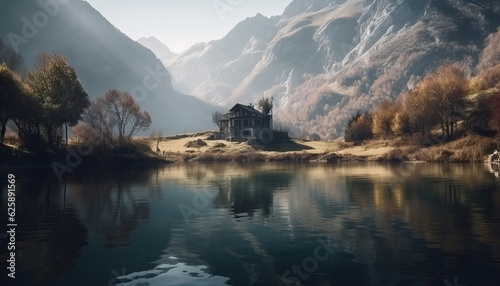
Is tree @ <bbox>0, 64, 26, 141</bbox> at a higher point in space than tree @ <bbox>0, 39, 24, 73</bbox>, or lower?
lower

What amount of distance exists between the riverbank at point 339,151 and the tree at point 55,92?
137 feet

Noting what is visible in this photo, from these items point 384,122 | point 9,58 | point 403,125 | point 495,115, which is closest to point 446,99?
point 403,125

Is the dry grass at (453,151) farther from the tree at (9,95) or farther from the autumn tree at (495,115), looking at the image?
the tree at (9,95)

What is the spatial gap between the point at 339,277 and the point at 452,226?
1179cm

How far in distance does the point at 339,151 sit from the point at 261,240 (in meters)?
114

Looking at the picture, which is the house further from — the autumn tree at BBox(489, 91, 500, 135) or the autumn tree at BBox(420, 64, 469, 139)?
the autumn tree at BBox(489, 91, 500, 135)

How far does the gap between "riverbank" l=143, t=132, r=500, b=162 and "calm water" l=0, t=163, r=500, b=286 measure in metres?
66.7

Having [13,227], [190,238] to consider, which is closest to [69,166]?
[13,227]

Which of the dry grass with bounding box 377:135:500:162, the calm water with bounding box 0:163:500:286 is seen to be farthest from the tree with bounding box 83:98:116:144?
the dry grass with bounding box 377:135:500:162

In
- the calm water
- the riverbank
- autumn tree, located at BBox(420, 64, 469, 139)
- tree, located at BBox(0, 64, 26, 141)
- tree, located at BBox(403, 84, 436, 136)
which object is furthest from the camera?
tree, located at BBox(403, 84, 436, 136)

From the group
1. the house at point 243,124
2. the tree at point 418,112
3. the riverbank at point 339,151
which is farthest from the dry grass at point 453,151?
the house at point 243,124

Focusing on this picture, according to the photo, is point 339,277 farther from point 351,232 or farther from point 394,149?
point 394,149

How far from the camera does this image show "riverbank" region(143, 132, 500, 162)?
9569 centimetres

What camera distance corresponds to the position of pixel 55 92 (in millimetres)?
90750
